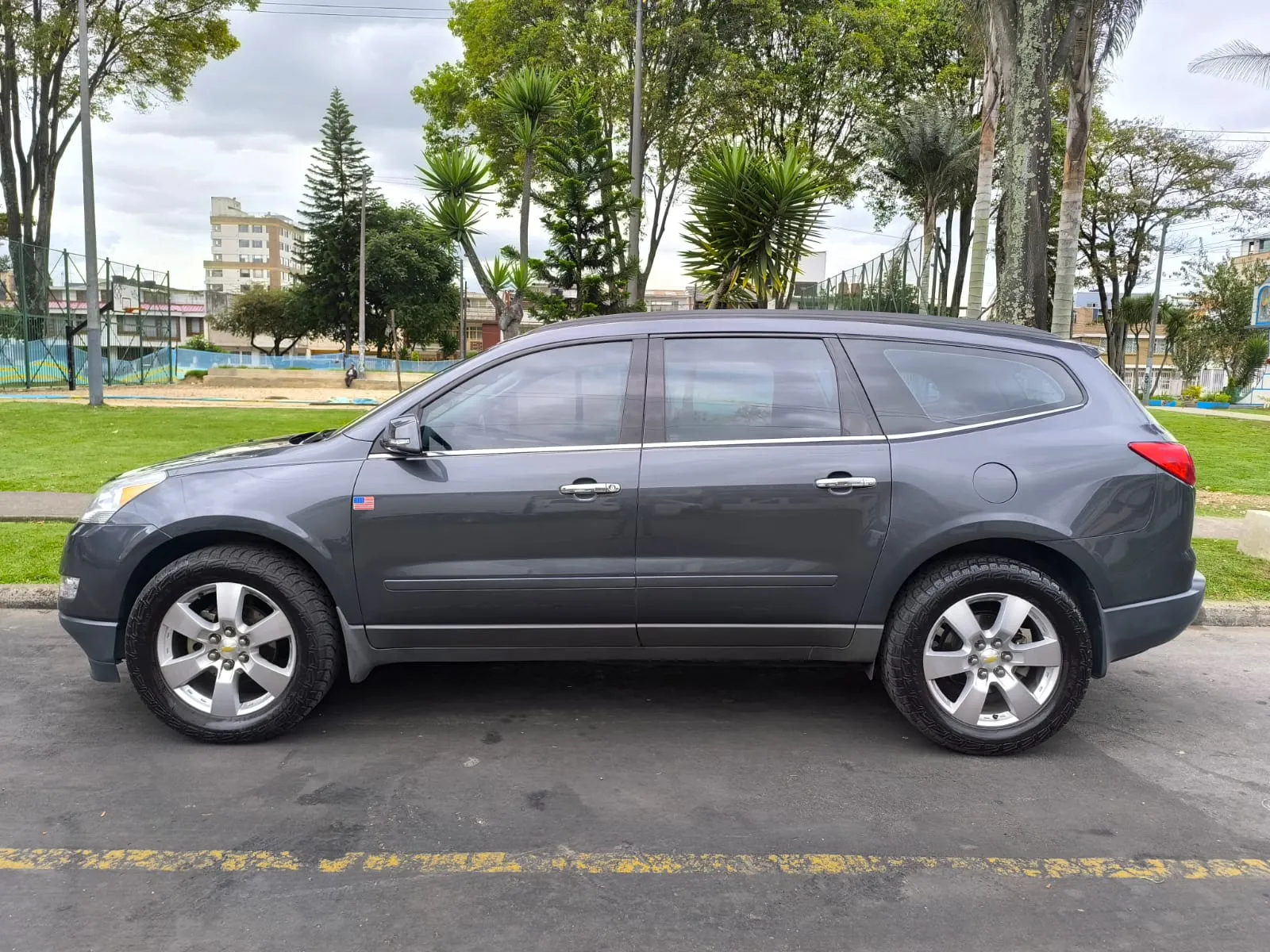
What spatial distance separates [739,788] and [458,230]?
9.00 metres

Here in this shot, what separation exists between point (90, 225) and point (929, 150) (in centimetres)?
2031

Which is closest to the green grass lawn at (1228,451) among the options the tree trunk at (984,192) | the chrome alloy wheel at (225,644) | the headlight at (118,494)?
the tree trunk at (984,192)

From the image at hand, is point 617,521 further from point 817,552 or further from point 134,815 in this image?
point 134,815

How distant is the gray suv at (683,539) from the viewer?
371cm

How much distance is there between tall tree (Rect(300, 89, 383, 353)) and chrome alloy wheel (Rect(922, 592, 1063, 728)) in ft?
185

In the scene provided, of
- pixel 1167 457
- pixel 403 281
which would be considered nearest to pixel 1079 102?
pixel 1167 457

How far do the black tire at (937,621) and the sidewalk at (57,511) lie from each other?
16.6 ft

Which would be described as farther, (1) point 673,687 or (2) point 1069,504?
(1) point 673,687

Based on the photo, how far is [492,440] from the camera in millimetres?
3852

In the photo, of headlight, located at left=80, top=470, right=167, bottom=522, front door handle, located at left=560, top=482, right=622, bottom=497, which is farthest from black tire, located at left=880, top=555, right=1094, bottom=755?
headlight, located at left=80, top=470, right=167, bottom=522

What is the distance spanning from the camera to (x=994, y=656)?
3.76 m

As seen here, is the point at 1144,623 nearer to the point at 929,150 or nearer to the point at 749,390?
the point at 749,390

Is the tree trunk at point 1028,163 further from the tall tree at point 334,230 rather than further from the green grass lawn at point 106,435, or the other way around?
the tall tree at point 334,230

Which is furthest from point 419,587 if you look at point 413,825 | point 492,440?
point 413,825
